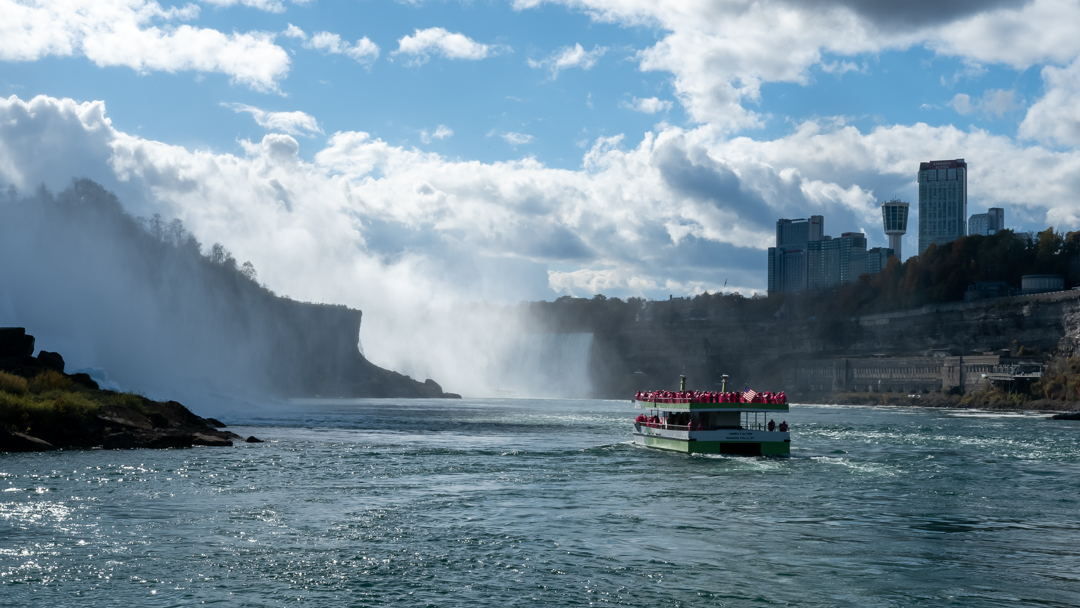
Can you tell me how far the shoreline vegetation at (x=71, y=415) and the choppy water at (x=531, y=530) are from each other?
2.80 metres

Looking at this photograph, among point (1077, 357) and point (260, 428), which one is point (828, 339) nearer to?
point (1077, 357)

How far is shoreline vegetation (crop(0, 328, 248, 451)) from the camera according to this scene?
43750mm

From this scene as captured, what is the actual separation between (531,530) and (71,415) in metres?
31.9

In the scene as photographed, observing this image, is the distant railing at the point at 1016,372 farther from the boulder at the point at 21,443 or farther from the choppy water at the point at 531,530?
the boulder at the point at 21,443

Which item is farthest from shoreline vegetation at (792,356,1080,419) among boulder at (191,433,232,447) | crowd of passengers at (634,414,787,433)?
boulder at (191,433,232,447)

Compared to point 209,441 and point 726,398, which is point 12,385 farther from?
point 726,398

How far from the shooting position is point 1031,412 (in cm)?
11194

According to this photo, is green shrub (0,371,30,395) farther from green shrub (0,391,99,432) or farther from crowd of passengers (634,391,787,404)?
crowd of passengers (634,391,787,404)

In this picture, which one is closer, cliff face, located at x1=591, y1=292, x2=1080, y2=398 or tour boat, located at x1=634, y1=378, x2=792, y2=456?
tour boat, located at x1=634, y1=378, x2=792, y2=456

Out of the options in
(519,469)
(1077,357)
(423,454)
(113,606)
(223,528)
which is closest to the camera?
(113,606)

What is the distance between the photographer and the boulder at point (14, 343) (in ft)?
181

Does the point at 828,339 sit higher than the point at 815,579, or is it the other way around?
the point at 828,339

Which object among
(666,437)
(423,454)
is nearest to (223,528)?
(423,454)

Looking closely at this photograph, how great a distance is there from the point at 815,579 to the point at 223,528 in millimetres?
15536
